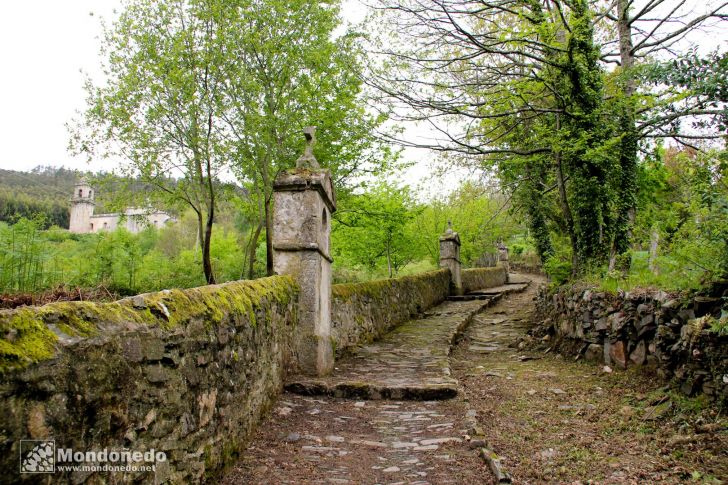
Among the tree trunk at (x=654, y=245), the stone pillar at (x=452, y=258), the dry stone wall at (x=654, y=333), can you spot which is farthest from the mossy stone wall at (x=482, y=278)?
the tree trunk at (x=654, y=245)

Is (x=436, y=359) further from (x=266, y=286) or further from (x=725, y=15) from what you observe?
(x=725, y=15)

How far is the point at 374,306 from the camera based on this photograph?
373 inches

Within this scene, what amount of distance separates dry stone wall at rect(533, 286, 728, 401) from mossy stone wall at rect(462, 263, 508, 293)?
434 inches

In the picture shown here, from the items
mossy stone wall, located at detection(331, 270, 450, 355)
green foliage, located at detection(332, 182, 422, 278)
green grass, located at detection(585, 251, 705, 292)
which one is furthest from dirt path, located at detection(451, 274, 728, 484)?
green foliage, located at detection(332, 182, 422, 278)

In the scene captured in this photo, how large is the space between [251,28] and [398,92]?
5459mm

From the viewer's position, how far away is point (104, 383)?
2031mm

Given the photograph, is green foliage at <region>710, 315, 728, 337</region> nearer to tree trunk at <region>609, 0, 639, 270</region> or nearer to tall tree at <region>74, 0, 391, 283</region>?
tree trunk at <region>609, 0, 639, 270</region>

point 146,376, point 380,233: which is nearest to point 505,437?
point 146,376

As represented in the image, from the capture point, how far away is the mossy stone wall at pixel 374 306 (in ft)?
24.8

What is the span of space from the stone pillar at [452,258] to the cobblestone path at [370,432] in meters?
10.8

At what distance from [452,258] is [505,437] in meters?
13.6

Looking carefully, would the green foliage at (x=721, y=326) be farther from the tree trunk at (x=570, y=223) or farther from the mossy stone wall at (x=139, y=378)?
the tree trunk at (x=570, y=223)

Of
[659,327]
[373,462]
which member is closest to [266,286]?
[373,462]

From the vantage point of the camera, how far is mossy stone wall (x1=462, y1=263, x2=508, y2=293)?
1936 centimetres
